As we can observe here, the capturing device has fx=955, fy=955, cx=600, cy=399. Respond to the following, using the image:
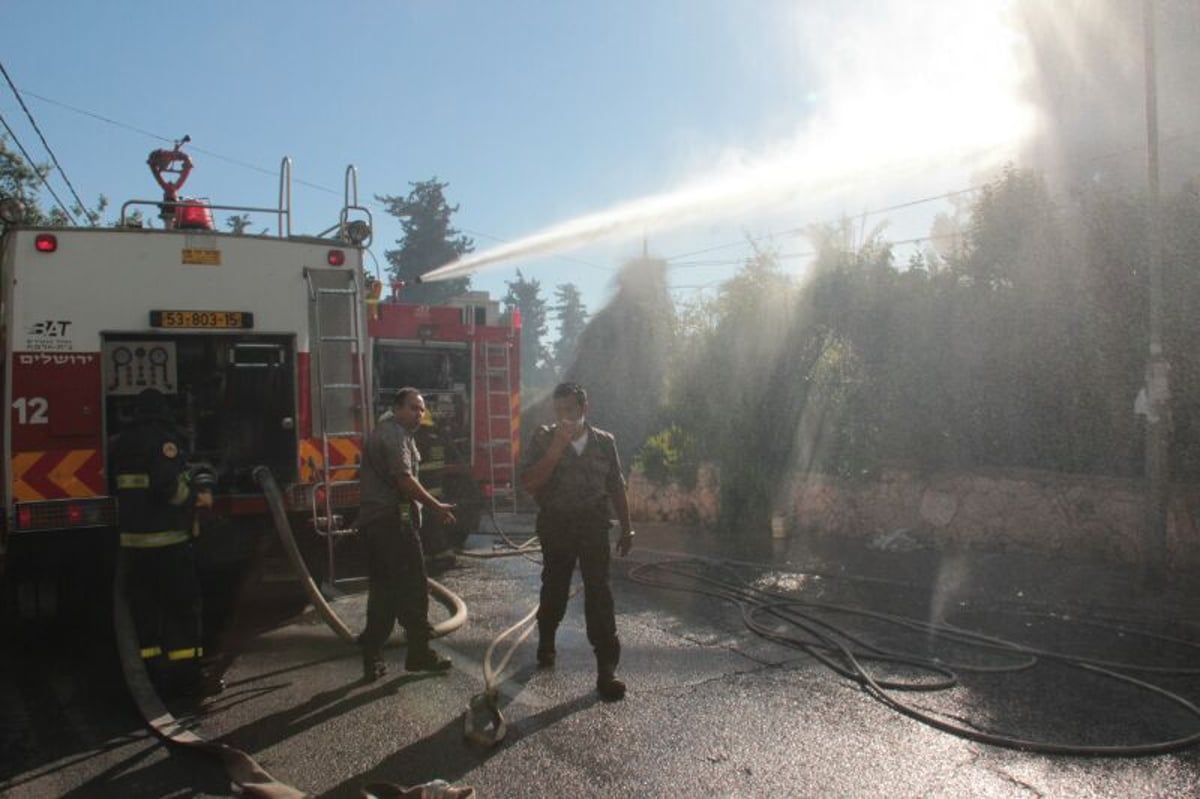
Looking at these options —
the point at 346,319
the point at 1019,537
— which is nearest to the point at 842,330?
the point at 1019,537

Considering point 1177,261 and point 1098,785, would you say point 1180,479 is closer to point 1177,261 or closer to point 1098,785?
point 1177,261

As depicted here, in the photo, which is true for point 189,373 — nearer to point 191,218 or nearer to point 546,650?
point 191,218

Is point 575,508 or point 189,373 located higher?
point 189,373

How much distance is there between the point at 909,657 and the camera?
240 inches

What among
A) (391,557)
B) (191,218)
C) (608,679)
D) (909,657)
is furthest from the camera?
(191,218)

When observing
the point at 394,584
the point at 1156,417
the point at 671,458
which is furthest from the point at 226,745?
the point at 671,458

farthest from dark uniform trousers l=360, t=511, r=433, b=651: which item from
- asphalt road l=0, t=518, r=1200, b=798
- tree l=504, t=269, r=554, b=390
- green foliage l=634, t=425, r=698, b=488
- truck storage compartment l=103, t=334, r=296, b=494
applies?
tree l=504, t=269, r=554, b=390

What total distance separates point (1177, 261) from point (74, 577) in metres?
10.2

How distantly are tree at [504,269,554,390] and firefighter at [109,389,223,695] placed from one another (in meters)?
58.4

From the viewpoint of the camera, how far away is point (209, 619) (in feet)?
25.2

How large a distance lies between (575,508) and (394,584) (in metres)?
1.23

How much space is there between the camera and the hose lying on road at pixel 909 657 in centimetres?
457

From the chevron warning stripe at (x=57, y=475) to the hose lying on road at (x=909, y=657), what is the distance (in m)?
4.73

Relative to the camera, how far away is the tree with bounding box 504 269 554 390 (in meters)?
66.4
